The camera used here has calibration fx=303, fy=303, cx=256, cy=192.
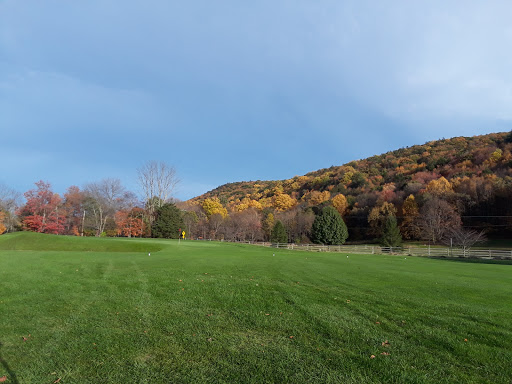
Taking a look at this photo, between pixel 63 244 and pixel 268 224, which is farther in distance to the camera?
pixel 268 224

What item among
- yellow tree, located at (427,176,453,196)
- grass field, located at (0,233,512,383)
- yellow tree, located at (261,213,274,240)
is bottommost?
grass field, located at (0,233,512,383)

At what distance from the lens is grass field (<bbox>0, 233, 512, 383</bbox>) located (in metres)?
4.30

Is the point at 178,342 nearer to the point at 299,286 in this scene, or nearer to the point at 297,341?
the point at 297,341

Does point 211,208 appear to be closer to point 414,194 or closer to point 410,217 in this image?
point 410,217

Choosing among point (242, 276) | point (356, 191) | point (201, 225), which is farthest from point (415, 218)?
point (242, 276)

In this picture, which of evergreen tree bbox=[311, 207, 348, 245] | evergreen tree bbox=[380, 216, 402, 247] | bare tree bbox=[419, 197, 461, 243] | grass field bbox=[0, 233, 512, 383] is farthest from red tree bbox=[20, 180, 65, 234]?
bare tree bbox=[419, 197, 461, 243]

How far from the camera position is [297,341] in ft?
18.0

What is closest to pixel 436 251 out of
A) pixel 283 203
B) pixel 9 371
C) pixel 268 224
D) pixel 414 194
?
pixel 414 194

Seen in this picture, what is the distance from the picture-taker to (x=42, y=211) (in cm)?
5725

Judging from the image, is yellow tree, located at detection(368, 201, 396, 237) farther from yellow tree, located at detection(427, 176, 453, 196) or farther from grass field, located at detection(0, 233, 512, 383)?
grass field, located at detection(0, 233, 512, 383)

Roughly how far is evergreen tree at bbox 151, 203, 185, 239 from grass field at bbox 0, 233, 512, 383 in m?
46.0

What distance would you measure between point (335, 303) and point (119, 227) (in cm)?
6453

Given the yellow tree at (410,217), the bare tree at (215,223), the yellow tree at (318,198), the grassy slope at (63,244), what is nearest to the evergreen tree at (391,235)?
the yellow tree at (410,217)

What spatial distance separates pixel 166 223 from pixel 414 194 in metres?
55.5
